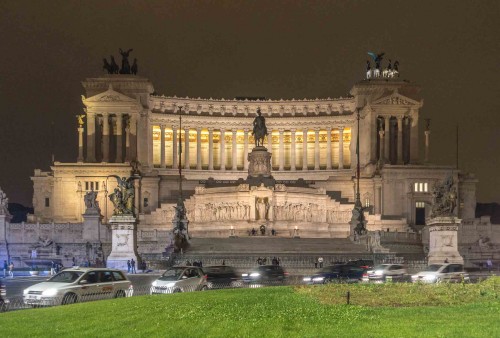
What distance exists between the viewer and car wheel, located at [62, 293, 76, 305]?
102ft

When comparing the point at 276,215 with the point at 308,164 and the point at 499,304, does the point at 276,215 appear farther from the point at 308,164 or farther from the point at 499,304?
→ the point at 499,304

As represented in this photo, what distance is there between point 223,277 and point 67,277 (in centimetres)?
1246

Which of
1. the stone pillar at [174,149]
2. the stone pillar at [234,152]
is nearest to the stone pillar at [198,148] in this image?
the stone pillar at [174,149]

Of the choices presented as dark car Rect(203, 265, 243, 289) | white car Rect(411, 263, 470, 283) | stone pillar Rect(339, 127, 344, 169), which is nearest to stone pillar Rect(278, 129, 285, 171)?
stone pillar Rect(339, 127, 344, 169)

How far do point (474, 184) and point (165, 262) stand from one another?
2476 inches

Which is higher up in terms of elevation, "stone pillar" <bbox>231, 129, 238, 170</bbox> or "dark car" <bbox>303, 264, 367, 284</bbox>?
"stone pillar" <bbox>231, 129, 238, 170</bbox>

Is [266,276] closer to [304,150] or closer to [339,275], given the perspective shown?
[339,275]

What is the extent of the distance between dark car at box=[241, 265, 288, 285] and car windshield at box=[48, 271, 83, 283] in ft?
42.2

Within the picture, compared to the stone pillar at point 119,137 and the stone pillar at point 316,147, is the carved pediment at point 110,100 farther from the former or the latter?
the stone pillar at point 316,147

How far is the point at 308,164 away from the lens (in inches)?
5113

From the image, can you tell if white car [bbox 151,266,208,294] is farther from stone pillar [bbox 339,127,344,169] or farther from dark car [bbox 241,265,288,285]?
stone pillar [bbox 339,127,344,169]

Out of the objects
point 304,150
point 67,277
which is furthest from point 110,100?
point 67,277

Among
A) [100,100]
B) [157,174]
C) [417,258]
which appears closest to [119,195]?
[417,258]

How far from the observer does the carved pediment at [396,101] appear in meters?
121
